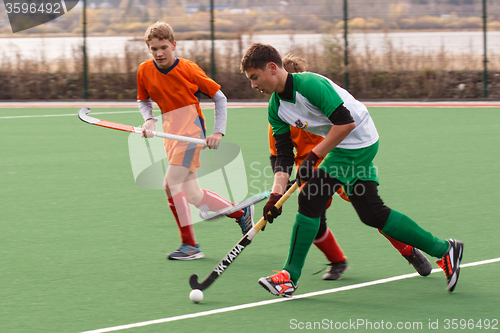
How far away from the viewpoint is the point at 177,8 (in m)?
17.8

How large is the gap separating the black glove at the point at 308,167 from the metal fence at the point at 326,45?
11.7m

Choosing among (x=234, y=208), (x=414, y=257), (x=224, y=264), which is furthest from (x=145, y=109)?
(x=414, y=257)

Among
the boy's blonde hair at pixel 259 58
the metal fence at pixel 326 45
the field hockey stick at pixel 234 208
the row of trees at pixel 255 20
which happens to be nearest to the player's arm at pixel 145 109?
the field hockey stick at pixel 234 208

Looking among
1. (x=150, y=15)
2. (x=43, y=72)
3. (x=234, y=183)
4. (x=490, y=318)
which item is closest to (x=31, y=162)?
(x=234, y=183)

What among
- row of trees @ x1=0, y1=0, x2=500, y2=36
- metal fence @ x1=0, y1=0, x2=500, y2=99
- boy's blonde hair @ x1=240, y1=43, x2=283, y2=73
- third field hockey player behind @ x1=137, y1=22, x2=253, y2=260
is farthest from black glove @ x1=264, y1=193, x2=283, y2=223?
row of trees @ x1=0, y1=0, x2=500, y2=36

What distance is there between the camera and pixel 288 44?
53.6ft

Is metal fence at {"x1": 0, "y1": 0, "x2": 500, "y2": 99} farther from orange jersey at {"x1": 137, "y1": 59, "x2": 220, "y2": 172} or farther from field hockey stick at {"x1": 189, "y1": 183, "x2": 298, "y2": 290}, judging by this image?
field hockey stick at {"x1": 189, "y1": 183, "x2": 298, "y2": 290}

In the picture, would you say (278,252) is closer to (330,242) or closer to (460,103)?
(330,242)

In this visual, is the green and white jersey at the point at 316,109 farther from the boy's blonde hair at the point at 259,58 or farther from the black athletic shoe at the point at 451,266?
the black athletic shoe at the point at 451,266

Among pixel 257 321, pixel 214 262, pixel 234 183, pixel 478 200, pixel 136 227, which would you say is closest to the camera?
pixel 257 321

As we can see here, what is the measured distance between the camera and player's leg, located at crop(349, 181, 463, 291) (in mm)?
3928

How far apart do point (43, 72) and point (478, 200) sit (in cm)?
1197

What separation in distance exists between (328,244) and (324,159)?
2.27 ft

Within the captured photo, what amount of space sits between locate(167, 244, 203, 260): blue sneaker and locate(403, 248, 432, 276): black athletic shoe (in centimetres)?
140
